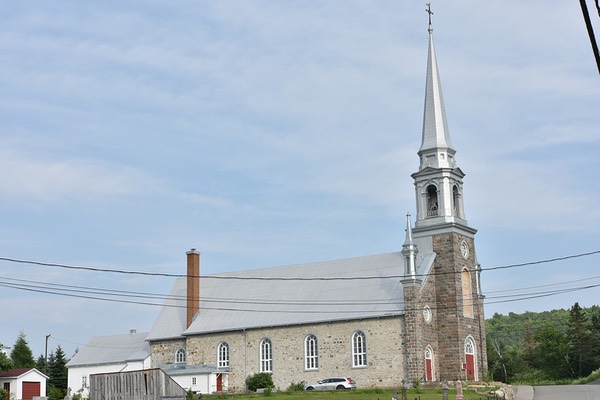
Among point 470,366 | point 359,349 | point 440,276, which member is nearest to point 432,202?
point 440,276

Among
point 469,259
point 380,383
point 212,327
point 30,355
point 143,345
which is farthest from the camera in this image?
point 30,355

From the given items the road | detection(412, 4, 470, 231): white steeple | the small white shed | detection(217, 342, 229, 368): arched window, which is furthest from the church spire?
the small white shed

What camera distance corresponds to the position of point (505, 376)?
233 feet

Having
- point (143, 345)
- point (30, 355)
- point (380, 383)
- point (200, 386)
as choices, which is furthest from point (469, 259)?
point (30, 355)

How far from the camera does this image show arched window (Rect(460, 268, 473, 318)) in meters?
56.1

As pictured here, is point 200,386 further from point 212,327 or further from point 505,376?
point 505,376

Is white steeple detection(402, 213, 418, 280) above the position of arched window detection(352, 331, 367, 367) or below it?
above

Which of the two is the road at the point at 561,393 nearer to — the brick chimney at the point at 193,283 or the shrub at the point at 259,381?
the shrub at the point at 259,381

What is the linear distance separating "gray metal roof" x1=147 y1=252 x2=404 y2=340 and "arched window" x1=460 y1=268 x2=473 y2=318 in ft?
14.8

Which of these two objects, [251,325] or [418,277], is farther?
[251,325]

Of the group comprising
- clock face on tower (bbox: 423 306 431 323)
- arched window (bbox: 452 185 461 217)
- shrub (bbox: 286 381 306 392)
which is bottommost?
shrub (bbox: 286 381 306 392)

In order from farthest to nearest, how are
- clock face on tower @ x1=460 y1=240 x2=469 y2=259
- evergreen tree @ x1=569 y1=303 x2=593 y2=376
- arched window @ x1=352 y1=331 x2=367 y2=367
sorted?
evergreen tree @ x1=569 y1=303 x2=593 y2=376, clock face on tower @ x1=460 y1=240 x2=469 y2=259, arched window @ x1=352 y1=331 x2=367 y2=367

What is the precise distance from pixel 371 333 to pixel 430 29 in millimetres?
23160

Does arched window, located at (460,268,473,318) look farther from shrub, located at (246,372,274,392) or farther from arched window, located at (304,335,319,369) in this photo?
shrub, located at (246,372,274,392)
